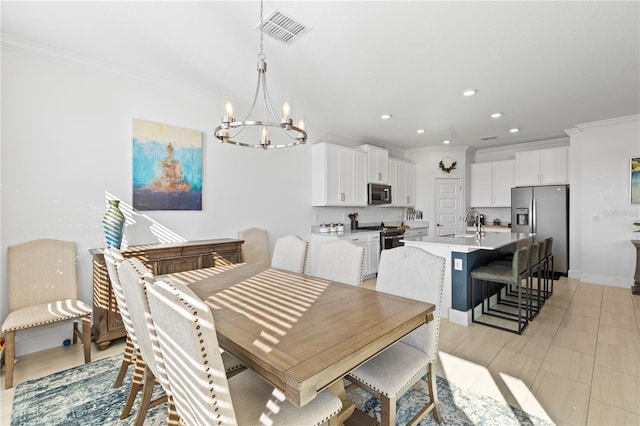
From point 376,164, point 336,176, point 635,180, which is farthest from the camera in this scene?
point 376,164

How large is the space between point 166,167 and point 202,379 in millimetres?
2974

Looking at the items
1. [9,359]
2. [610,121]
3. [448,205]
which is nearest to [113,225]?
[9,359]

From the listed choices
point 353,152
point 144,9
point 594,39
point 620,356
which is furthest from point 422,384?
point 353,152

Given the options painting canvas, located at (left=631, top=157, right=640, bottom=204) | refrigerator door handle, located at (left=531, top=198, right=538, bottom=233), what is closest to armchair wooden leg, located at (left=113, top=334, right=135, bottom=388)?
refrigerator door handle, located at (left=531, top=198, right=538, bottom=233)

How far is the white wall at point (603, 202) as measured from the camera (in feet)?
15.4

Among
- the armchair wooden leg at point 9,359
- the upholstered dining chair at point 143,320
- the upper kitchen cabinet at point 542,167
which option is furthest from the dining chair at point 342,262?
the upper kitchen cabinet at point 542,167

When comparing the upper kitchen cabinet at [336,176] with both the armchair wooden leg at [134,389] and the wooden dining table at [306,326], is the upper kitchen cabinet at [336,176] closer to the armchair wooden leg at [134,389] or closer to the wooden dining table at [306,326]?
the wooden dining table at [306,326]

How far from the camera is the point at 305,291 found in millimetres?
1881

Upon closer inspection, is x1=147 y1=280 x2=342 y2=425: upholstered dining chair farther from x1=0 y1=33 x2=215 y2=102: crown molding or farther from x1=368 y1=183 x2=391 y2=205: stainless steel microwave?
x1=368 y1=183 x2=391 y2=205: stainless steel microwave

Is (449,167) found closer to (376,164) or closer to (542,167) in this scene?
A: (542,167)

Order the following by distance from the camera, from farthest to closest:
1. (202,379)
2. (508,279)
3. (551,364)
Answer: (508,279), (551,364), (202,379)

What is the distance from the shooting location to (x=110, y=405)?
6.26ft

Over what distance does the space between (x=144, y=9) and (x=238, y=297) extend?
2.16 metres

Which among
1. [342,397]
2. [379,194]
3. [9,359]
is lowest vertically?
[9,359]
